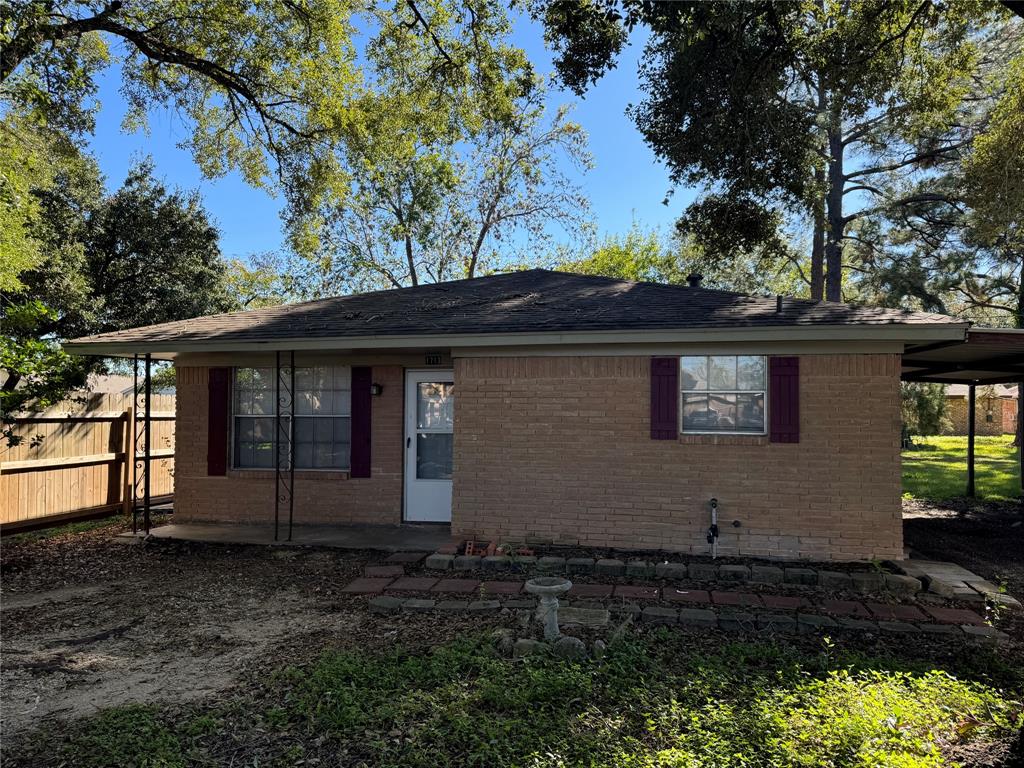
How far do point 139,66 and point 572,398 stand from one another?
450 inches

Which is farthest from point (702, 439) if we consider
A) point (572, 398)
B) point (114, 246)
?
point (114, 246)

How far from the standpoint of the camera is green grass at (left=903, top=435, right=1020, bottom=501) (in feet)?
43.3

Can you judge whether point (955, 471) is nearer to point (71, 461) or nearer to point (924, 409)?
point (924, 409)

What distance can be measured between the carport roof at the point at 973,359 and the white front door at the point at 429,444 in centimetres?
583

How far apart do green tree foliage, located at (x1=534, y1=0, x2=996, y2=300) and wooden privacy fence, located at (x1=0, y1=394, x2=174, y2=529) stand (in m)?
9.04

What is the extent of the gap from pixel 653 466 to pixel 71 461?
874 centimetres

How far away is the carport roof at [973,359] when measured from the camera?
21.9ft

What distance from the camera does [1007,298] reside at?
58.7 ft

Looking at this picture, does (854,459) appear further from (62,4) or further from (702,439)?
(62,4)

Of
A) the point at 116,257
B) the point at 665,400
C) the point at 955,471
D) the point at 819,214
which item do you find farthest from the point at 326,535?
the point at 955,471

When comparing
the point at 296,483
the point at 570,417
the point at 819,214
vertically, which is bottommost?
the point at 296,483

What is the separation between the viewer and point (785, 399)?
6.80m

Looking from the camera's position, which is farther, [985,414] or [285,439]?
[985,414]

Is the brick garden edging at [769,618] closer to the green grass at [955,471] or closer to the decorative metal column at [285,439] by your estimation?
the decorative metal column at [285,439]
